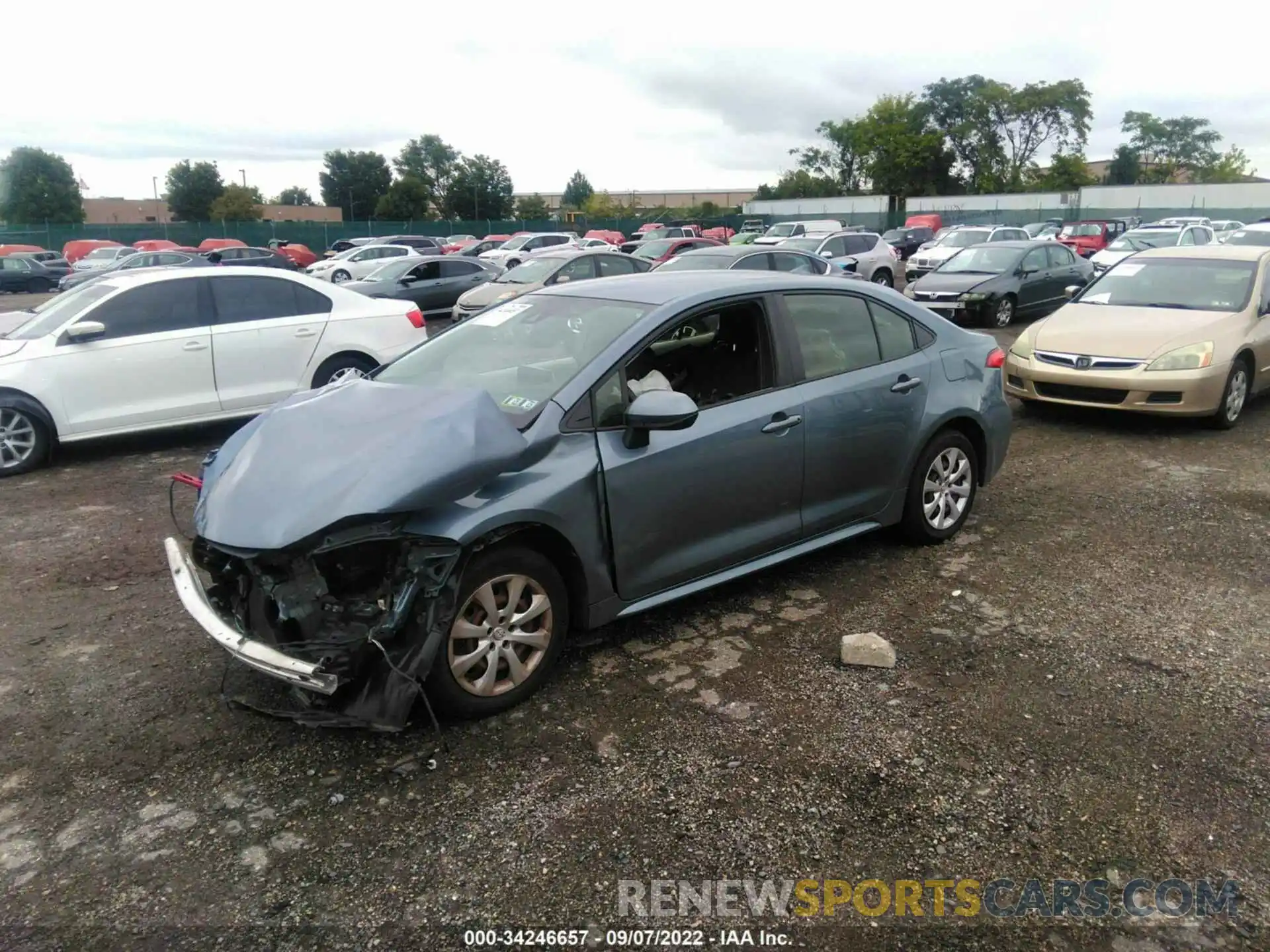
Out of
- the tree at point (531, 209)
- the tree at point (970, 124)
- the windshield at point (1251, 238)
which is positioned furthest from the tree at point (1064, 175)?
the windshield at point (1251, 238)

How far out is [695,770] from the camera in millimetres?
3352

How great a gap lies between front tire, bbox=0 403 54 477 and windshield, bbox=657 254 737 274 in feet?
30.1

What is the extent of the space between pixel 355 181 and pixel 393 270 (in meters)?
78.9

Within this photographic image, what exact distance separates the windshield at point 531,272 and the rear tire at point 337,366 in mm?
7923

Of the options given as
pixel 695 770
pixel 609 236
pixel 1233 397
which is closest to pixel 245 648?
pixel 695 770

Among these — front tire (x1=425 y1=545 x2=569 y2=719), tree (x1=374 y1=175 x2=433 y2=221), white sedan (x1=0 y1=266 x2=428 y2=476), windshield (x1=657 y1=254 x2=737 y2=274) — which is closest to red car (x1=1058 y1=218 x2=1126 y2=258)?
windshield (x1=657 y1=254 x2=737 y2=274)

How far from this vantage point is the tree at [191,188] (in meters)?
79.1

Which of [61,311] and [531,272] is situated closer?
[61,311]

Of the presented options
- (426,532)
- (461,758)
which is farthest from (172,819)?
(426,532)

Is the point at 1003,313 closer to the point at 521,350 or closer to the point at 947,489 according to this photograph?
the point at 947,489

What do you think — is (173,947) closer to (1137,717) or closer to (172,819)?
(172,819)

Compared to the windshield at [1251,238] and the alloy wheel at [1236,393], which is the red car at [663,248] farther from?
the alloy wheel at [1236,393]

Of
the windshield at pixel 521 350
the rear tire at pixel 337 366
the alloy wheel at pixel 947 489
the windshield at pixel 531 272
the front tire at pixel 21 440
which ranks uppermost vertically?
the windshield at pixel 521 350

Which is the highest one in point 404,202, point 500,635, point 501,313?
point 404,202
